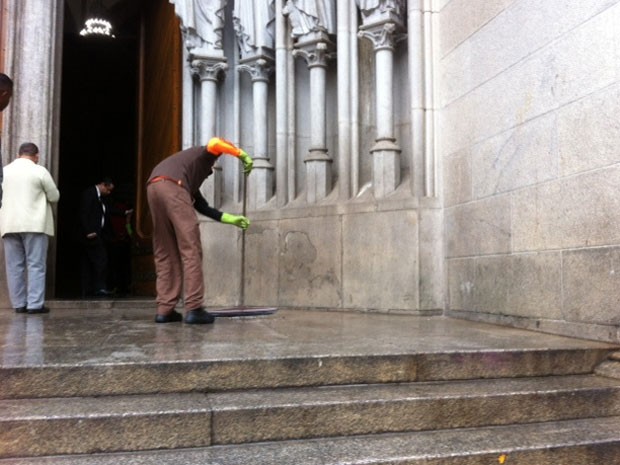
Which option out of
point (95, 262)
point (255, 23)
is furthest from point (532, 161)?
point (95, 262)

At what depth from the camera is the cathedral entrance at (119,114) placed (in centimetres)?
724

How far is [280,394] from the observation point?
8.50 ft

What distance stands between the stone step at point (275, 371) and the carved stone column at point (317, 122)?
322cm

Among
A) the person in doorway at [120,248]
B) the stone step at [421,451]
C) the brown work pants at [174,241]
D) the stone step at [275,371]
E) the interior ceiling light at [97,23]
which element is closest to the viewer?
the stone step at [421,451]

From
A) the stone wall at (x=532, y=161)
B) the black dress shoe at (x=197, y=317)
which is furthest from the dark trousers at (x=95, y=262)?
the stone wall at (x=532, y=161)

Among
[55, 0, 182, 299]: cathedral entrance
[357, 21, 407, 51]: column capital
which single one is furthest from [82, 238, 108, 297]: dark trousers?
[357, 21, 407, 51]: column capital

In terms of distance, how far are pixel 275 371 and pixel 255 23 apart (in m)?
4.55

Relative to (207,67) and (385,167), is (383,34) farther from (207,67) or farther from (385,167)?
(207,67)

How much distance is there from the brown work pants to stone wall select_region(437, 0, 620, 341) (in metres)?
2.20

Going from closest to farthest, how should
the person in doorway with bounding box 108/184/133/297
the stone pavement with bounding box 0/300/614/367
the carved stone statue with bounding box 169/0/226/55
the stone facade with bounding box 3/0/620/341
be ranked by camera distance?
the stone pavement with bounding box 0/300/614/367, the stone facade with bounding box 3/0/620/341, the carved stone statue with bounding box 169/0/226/55, the person in doorway with bounding box 108/184/133/297

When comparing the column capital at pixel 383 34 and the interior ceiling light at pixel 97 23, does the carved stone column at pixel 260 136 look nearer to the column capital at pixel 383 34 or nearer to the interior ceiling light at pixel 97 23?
the column capital at pixel 383 34

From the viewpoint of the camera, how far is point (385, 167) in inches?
218

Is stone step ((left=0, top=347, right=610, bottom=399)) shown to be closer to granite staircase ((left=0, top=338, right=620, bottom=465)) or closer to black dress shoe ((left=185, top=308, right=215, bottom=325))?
granite staircase ((left=0, top=338, right=620, bottom=465))

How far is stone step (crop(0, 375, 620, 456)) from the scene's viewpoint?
7.26 feet
